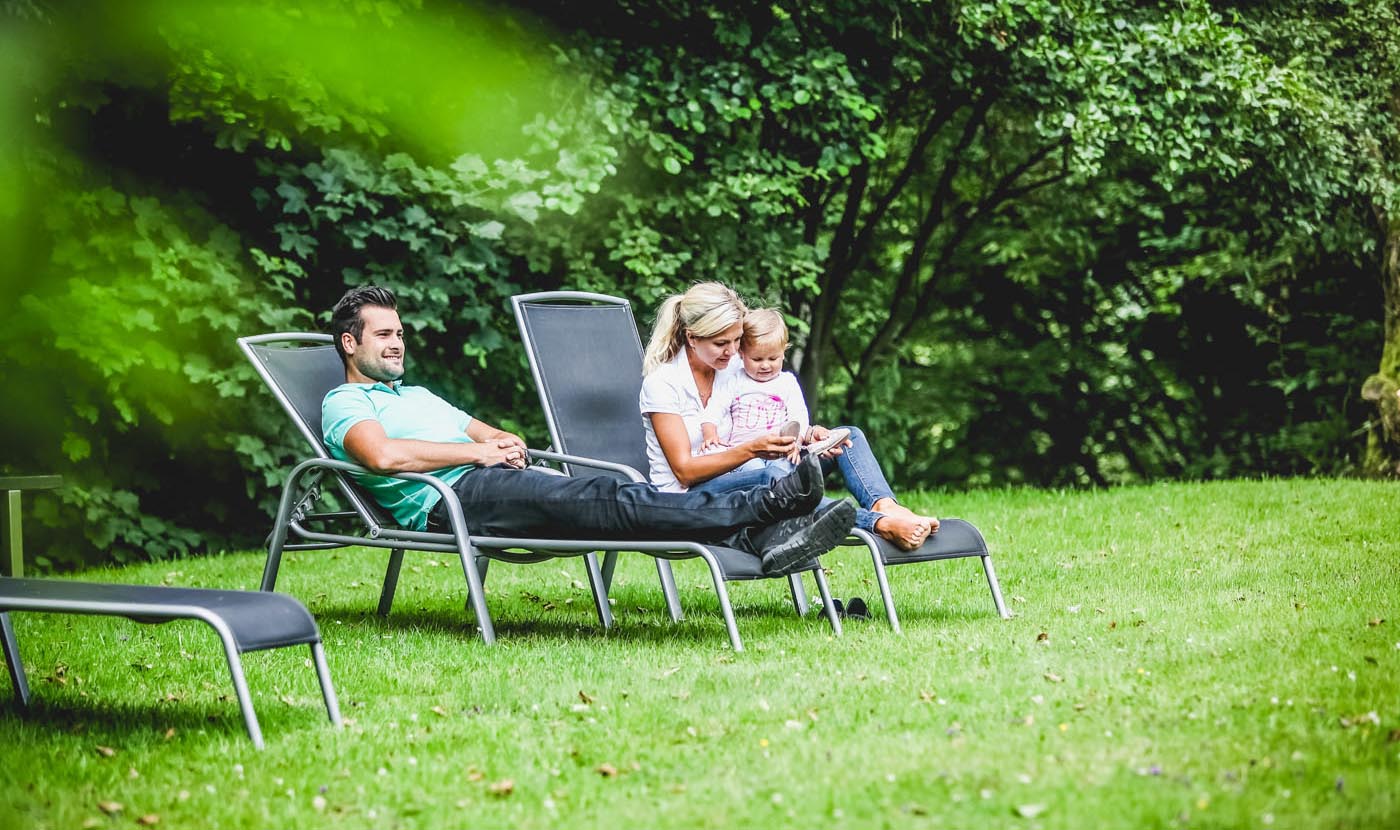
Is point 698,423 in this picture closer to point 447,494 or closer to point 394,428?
point 447,494

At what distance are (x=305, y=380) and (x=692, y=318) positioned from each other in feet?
5.10

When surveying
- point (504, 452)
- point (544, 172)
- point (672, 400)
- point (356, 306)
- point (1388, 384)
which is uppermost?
point (544, 172)

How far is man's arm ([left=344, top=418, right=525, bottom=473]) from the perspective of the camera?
5.10 metres

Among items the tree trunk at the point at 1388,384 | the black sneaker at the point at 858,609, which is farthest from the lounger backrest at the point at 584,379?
the tree trunk at the point at 1388,384

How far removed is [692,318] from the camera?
17.8 ft

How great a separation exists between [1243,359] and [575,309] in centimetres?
1009

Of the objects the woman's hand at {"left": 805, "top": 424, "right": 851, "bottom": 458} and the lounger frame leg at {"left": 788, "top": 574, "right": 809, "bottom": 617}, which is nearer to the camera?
the woman's hand at {"left": 805, "top": 424, "right": 851, "bottom": 458}

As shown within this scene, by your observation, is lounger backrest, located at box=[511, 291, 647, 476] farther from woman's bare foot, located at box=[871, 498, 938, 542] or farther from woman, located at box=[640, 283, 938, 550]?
woman's bare foot, located at box=[871, 498, 938, 542]

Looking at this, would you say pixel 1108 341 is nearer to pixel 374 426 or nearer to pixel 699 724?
pixel 374 426

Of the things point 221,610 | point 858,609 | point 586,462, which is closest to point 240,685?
point 221,610

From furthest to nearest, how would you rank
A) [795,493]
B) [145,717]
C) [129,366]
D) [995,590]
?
[129,366] < [995,590] < [795,493] < [145,717]

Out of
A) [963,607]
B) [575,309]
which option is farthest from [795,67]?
[963,607]

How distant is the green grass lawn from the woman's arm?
60 centimetres

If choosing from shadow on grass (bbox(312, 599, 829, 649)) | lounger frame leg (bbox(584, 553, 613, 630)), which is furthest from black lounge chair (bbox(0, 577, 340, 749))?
lounger frame leg (bbox(584, 553, 613, 630))
